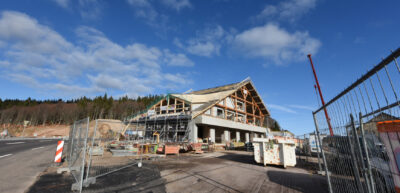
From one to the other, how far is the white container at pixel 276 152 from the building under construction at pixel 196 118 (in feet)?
40.9

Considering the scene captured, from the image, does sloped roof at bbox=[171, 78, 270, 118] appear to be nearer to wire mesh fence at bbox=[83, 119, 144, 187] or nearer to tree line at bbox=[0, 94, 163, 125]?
wire mesh fence at bbox=[83, 119, 144, 187]

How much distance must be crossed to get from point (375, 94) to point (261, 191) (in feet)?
13.4

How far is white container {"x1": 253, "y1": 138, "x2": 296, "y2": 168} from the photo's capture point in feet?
30.7

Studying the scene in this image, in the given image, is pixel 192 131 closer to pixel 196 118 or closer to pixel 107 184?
pixel 196 118

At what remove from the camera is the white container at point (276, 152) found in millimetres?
9352

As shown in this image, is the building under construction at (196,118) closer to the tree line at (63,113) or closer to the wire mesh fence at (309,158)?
the wire mesh fence at (309,158)

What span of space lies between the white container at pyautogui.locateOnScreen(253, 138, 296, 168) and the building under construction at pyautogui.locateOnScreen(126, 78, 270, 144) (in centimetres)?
1248

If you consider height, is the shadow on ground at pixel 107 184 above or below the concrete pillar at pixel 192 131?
below

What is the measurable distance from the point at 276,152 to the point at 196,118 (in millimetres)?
13841

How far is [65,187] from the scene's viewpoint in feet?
17.1

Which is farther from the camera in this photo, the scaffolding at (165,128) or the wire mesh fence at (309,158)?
the scaffolding at (165,128)

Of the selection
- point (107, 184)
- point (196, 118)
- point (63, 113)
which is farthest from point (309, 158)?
point (63, 113)

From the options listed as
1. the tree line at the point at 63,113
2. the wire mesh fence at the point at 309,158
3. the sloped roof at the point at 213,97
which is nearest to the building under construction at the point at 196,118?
the sloped roof at the point at 213,97

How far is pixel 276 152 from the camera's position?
968cm
